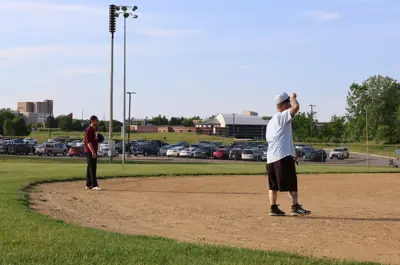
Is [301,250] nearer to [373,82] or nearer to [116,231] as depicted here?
[116,231]

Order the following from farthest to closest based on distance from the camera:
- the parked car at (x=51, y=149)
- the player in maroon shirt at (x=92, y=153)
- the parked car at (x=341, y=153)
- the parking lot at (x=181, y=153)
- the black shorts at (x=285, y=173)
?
1. the parked car at (x=341, y=153)
2. the parked car at (x=51, y=149)
3. the parking lot at (x=181, y=153)
4. the player in maroon shirt at (x=92, y=153)
5. the black shorts at (x=285, y=173)

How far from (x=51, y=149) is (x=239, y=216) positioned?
46558 millimetres

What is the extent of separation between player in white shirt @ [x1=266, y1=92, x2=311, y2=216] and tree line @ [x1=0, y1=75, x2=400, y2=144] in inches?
3280

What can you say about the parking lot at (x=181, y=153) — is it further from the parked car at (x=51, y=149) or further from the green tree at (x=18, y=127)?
the green tree at (x=18, y=127)

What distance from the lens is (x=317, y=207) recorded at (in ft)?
37.7

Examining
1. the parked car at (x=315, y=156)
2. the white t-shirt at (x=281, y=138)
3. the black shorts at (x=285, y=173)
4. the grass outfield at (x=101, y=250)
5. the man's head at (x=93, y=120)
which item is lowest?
the parked car at (x=315, y=156)

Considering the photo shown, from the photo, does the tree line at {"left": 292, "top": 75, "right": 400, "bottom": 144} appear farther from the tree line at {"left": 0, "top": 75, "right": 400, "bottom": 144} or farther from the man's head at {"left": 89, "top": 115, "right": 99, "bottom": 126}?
the man's head at {"left": 89, "top": 115, "right": 99, "bottom": 126}

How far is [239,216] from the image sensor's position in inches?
380

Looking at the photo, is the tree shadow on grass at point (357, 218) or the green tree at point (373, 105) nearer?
the tree shadow on grass at point (357, 218)

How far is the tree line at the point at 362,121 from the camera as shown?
92.8m

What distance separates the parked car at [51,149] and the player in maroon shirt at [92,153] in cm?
4090

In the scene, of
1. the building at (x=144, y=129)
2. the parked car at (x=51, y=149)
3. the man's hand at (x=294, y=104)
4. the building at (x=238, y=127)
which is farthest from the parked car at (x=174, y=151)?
the building at (x=144, y=129)

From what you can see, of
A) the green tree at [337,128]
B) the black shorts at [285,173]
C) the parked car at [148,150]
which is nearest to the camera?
the black shorts at [285,173]

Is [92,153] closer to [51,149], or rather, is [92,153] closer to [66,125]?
[51,149]
